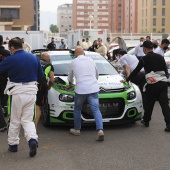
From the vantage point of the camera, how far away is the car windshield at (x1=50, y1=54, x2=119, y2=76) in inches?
366

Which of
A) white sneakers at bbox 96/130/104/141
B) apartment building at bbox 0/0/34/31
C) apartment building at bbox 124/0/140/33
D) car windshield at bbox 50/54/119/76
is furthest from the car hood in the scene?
apartment building at bbox 124/0/140/33

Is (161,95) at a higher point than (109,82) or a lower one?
lower

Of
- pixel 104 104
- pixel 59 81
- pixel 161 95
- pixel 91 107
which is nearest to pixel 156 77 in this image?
pixel 161 95

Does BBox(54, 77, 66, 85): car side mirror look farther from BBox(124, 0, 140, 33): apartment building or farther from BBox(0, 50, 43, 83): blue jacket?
BBox(124, 0, 140, 33): apartment building

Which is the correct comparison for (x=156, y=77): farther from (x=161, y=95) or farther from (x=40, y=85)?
(x=40, y=85)

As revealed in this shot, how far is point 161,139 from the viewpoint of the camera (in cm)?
750

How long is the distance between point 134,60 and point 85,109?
3.28 metres

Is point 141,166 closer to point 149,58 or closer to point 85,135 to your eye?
point 85,135

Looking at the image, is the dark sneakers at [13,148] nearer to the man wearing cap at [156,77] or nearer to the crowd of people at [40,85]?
the crowd of people at [40,85]

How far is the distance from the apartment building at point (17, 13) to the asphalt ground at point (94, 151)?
5252cm

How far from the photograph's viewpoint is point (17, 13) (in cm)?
5978

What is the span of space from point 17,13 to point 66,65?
170 feet

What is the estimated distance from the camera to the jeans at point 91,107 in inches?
295

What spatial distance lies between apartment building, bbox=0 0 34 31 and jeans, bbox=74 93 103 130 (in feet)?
173
